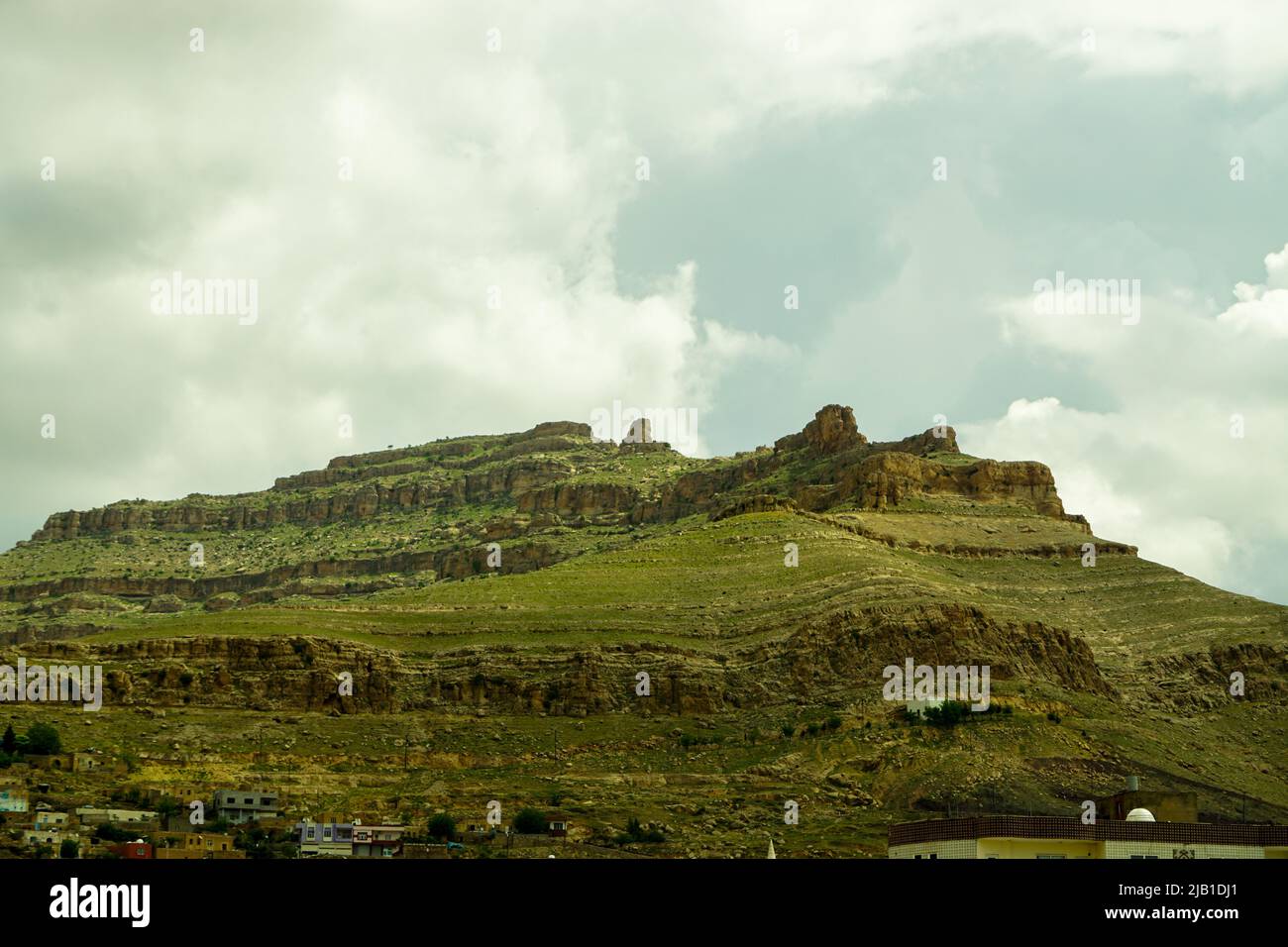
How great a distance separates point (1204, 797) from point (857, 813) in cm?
1662

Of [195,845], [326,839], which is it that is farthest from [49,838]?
[326,839]

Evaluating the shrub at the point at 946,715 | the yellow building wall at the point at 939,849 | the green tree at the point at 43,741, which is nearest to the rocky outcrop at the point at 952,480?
the shrub at the point at 946,715

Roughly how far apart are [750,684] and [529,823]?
25.8 meters

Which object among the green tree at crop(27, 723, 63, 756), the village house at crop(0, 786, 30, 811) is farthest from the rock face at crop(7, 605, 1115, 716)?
the village house at crop(0, 786, 30, 811)

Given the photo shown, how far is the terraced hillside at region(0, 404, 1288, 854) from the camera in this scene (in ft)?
294

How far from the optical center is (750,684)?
10512 cm

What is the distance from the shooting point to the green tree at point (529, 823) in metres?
81.8

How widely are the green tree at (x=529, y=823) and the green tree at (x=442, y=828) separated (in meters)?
2.94

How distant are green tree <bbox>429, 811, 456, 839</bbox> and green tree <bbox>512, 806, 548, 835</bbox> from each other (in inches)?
116

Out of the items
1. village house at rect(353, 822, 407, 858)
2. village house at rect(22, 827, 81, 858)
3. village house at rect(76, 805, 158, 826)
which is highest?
village house at rect(76, 805, 158, 826)

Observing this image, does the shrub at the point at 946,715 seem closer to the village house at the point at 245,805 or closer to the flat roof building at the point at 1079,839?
the village house at the point at 245,805

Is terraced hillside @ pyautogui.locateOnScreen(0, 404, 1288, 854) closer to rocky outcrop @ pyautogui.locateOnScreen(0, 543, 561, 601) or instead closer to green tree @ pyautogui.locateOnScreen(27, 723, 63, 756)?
green tree @ pyautogui.locateOnScreen(27, 723, 63, 756)
